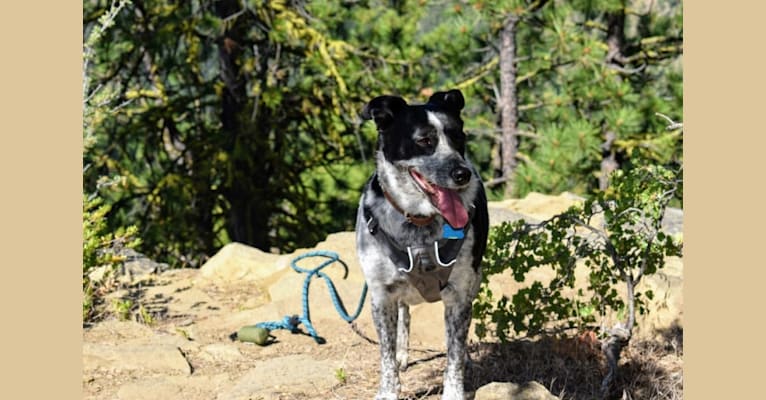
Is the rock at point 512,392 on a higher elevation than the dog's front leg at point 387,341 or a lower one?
lower

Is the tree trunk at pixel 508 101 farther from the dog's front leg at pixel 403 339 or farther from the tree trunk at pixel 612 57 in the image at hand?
the dog's front leg at pixel 403 339

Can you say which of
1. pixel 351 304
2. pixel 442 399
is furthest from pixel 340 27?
pixel 442 399

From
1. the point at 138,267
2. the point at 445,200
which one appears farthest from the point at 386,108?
the point at 138,267

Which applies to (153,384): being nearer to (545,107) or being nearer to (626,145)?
(626,145)

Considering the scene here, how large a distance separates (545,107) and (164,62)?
21.9 ft

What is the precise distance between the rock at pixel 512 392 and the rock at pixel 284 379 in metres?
1.17

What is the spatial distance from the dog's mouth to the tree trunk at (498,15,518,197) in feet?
29.4

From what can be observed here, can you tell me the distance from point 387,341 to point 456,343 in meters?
0.41

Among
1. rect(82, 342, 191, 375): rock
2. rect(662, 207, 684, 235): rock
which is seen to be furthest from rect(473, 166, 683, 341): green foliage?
rect(662, 207, 684, 235): rock

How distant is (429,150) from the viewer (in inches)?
173

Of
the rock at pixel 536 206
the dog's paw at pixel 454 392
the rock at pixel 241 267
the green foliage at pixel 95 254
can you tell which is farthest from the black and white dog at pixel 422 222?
the rock at pixel 536 206

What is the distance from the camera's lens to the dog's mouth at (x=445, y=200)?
4441mm

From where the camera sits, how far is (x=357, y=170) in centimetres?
1396

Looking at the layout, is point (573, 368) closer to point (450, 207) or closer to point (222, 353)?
point (450, 207)
